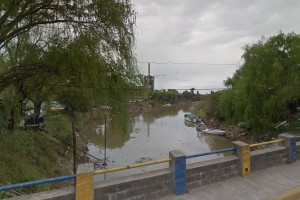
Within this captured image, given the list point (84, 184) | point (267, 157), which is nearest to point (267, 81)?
point (267, 157)

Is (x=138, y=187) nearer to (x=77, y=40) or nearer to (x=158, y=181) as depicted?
(x=158, y=181)

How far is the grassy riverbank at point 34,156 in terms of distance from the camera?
8969mm

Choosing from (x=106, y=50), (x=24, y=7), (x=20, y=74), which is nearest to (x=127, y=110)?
(x=106, y=50)

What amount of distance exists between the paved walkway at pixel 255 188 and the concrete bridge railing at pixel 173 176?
0.48ft

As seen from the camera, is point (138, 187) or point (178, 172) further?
point (178, 172)

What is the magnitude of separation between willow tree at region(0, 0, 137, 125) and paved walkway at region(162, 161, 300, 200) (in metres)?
3.28

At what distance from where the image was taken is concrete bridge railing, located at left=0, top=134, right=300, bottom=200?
4109 millimetres

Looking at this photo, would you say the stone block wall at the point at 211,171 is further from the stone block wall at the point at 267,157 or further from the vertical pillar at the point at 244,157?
the stone block wall at the point at 267,157

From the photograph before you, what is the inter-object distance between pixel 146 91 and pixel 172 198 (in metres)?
3.65

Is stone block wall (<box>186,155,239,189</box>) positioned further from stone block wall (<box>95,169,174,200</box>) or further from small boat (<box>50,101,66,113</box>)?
small boat (<box>50,101,66,113</box>)

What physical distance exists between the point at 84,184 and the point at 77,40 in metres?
3.23

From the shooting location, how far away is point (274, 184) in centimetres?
588

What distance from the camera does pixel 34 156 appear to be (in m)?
11.9

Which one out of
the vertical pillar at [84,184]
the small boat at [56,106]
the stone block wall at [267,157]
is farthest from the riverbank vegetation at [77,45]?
the small boat at [56,106]
